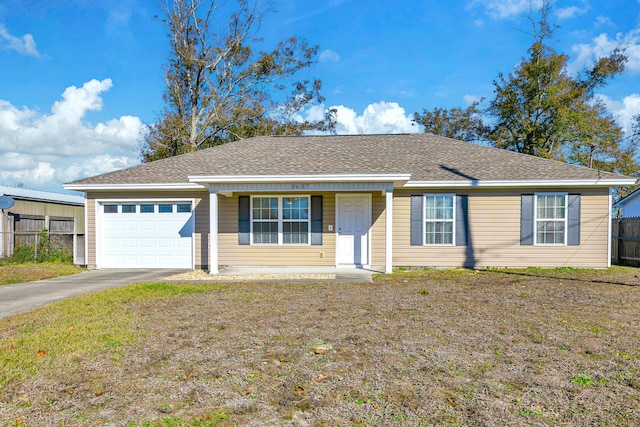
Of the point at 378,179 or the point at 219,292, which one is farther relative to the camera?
the point at 378,179

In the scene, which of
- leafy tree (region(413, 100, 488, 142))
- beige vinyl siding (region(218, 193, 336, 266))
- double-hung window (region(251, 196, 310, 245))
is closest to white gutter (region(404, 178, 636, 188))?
beige vinyl siding (region(218, 193, 336, 266))

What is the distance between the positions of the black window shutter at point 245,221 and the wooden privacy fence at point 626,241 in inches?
507

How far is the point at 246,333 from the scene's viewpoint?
17.5ft

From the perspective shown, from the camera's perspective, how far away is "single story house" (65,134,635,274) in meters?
12.0

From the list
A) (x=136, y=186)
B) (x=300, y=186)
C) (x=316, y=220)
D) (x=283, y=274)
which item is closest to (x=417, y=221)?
(x=316, y=220)

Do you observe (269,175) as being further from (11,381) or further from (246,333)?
(11,381)

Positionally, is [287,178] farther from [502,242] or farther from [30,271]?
[30,271]

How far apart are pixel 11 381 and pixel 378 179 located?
8.51 metres

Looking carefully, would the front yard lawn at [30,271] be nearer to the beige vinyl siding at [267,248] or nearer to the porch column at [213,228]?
the porch column at [213,228]

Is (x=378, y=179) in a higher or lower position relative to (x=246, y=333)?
higher

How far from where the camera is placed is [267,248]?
487 inches

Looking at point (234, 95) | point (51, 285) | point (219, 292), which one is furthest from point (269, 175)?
point (234, 95)

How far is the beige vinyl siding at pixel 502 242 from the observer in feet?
39.4

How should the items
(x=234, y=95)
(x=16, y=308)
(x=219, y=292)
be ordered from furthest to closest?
(x=234, y=95)
(x=219, y=292)
(x=16, y=308)
